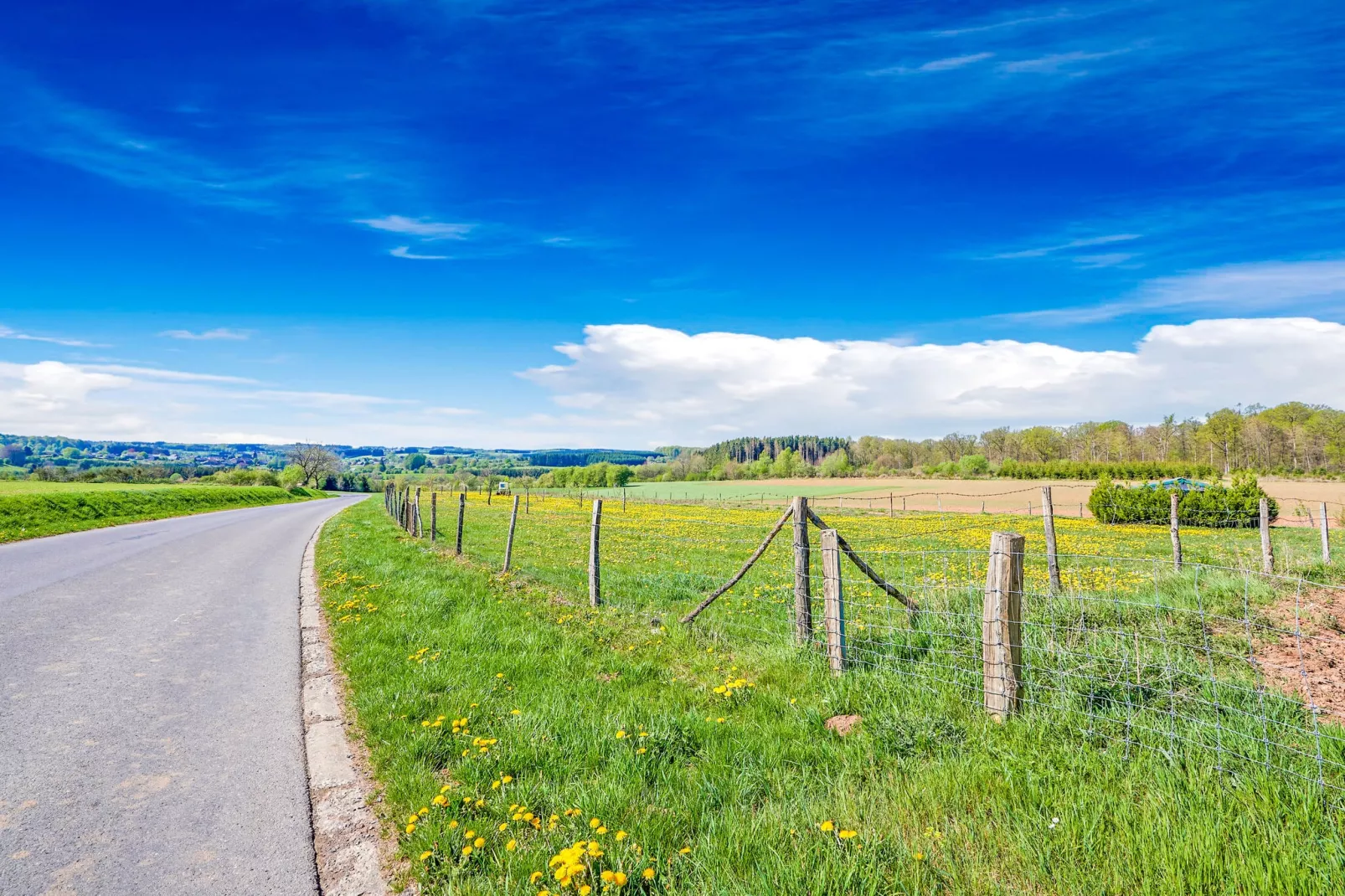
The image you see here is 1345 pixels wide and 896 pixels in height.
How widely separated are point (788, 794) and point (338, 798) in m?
3.10

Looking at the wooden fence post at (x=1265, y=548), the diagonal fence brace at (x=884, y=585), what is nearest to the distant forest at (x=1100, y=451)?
the wooden fence post at (x=1265, y=548)

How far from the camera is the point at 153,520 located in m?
29.7

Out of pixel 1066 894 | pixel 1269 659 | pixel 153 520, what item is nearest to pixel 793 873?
pixel 1066 894

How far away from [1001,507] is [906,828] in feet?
195

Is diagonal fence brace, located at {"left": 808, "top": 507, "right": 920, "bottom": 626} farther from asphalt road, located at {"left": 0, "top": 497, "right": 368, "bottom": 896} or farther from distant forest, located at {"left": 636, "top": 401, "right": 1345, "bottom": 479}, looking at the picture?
distant forest, located at {"left": 636, "top": 401, "right": 1345, "bottom": 479}

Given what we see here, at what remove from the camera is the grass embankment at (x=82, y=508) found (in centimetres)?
2131

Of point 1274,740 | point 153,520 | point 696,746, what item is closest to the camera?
point 1274,740

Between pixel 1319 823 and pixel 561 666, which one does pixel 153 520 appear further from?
pixel 1319 823

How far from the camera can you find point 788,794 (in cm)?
402

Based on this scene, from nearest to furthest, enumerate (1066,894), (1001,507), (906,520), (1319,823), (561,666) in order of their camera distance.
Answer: (1066,894) < (1319,823) < (561,666) < (906,520) < (1001,507)

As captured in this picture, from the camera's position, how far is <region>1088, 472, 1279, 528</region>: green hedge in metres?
33.2

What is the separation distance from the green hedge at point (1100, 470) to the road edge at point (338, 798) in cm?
9854

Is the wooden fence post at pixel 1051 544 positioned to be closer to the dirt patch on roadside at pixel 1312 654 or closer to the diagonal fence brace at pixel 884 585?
the dirt patch on roadside at pixel 1312 654

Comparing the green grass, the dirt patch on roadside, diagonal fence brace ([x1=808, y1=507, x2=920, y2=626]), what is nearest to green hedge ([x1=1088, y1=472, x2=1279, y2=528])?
the dirt patch on roadside
